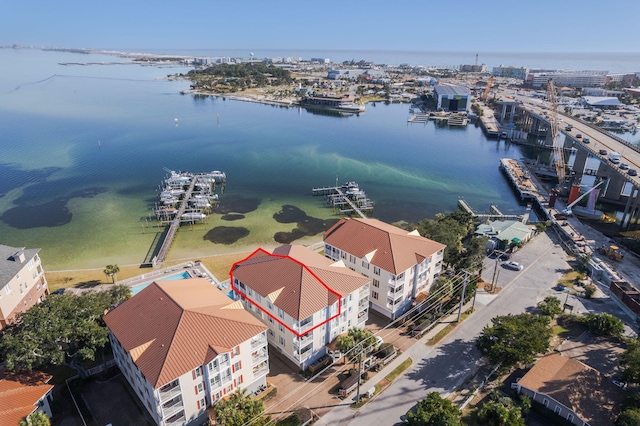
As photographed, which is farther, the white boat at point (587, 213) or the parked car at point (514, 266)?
the white boat at point (587, 213)

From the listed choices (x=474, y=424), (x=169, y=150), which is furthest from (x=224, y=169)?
(x=474, y=424)

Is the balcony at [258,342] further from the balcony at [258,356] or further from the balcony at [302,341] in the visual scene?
the balcony at [302,341]

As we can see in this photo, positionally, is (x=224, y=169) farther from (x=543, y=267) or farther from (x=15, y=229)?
(x=543, y=267)

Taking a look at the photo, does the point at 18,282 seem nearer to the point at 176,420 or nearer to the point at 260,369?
the point at 176,420

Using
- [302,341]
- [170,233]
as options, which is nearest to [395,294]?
[302,341]

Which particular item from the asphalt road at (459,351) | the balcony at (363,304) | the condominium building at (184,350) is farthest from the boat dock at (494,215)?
the condominium building at (184,350)
